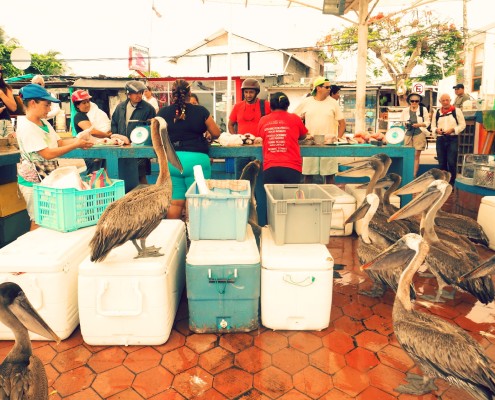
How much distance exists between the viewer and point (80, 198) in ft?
12.9

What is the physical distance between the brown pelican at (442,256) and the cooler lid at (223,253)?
4.37 ft

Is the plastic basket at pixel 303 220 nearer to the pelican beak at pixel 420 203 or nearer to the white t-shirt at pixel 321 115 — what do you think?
the pelican beak at pixel 420 203

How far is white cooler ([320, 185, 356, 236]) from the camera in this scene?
5891 mm

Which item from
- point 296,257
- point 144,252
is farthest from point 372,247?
point 144,252

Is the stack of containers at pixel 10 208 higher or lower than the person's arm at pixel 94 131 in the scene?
lower

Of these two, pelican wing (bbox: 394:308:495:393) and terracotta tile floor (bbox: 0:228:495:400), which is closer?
pelican wing (bbox: 394:308:495:393)

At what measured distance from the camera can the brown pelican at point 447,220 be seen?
4.74 m

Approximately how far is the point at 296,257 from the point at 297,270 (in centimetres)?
12

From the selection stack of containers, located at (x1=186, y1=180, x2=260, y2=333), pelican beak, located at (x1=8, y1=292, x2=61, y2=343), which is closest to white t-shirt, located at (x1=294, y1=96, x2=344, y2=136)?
stack of containers, located at (x1=186, y1=180, x2=260, y2=333)

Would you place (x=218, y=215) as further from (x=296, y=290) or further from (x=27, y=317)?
(x=27, y=317)

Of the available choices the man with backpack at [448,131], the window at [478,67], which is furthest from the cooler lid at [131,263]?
the window at [478,67]

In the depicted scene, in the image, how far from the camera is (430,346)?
253cm

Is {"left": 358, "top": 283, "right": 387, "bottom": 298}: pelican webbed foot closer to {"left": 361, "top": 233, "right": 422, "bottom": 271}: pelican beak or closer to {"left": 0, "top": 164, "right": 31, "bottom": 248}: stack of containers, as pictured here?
{"left": 361, "top": 233, "right": 422, "bottom": 271}: pelican beak

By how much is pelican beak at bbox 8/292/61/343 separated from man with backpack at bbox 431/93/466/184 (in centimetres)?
875
